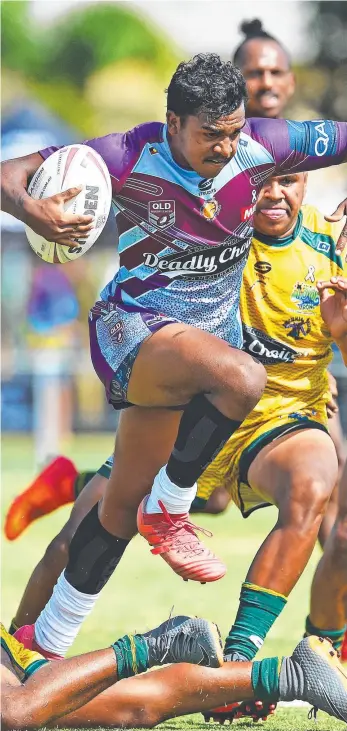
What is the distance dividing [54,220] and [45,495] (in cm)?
342

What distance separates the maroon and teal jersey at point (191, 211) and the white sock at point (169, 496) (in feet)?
2.34

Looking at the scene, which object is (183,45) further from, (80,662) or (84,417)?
Answer: (80,662)

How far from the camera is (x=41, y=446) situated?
17.5 m

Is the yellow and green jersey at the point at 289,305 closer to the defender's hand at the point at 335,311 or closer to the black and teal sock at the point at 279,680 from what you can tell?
the defender's hand at the point at 335,311

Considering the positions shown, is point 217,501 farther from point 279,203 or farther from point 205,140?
point 205,140

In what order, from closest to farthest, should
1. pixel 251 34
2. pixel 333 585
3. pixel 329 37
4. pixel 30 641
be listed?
pixel 30 641, pixel 333 585, pixel 251 34, pixel 329 37

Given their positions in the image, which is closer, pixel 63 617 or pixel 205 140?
pixel 205 140

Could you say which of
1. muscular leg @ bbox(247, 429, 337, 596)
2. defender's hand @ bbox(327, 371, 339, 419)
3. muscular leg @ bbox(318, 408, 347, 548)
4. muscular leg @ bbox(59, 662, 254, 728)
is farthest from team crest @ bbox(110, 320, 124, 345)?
muscular leg @ bbox(318, 408, 347, 548)

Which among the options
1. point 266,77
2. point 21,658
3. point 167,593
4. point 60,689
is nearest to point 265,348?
point 266,77

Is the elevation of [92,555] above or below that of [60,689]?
A: above

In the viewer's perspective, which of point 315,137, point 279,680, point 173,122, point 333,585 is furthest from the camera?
point 333,585

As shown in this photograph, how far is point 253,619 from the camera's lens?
5.50 meters

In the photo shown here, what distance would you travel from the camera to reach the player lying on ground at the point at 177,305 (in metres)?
5.07

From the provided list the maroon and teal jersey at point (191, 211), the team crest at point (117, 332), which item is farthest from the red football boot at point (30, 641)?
the maroon and teal jersey at point (191, 211)
